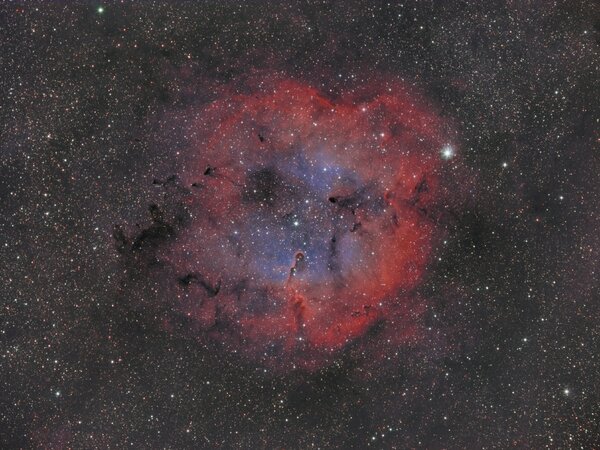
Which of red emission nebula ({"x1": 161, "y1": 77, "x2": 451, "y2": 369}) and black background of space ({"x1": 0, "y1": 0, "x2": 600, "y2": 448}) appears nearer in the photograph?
black background of space ({"x1": 0, "y1": 0, "x2": 600, "y2": 448})

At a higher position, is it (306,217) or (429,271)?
(306,217)

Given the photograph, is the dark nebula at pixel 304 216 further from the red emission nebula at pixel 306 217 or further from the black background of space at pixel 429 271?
the black background of space at pixel 429 271

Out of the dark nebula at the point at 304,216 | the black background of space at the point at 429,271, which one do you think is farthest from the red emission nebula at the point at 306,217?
the black background of space at the point at 429,271

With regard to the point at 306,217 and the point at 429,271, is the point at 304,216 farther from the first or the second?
the point at 429,271

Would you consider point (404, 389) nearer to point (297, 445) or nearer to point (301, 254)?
point (297, 445)

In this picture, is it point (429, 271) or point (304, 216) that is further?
point (429, 271)

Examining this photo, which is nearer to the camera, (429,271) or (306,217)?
(306,217)

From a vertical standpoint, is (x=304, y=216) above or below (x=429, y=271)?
above

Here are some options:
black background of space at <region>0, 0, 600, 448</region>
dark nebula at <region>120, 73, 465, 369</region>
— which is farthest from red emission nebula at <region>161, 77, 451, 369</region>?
black background of space at <region>0, 0, 600, 448</region>

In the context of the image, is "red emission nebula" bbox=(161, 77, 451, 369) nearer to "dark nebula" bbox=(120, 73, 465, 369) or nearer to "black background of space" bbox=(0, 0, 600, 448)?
"dark nebula" bbox=(120, 73, 465, 369)

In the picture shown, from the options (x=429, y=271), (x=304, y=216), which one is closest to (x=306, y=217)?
(x=304, y=216)
